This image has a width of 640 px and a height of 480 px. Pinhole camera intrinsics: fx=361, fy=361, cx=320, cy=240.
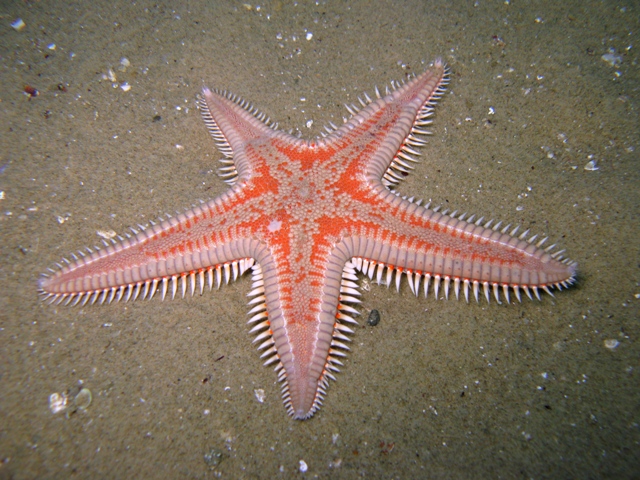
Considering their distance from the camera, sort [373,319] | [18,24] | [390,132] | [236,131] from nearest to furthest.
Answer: [373,319] < [390,132] < [236,131] < [18,24]

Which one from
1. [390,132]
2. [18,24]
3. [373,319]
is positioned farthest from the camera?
[18,24]

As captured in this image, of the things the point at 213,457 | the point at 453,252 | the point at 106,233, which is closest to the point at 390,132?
the point at 453,252

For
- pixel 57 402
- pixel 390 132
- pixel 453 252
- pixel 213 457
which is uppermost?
pixel 390 132

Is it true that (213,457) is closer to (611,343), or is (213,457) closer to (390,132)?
(390,132)

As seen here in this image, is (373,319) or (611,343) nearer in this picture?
(611,343)

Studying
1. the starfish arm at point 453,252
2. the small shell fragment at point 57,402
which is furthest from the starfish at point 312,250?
the small shell fragment at point 57,402

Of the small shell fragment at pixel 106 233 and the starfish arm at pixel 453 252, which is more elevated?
the starfish arm at pixel 453 252

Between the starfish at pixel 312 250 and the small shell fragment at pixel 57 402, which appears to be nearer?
the starfish at pixel 312 250

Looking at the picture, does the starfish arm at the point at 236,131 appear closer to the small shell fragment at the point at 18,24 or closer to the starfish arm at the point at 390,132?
the starfish arm at the point at 390,132

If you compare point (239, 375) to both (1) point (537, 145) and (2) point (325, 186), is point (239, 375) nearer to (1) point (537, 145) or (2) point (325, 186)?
(2) point (325, 186)

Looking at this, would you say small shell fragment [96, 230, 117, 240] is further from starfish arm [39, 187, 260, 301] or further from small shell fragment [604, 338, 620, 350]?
small shell fragment [604, 338, 620, 350]
